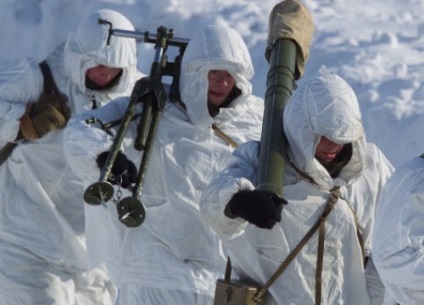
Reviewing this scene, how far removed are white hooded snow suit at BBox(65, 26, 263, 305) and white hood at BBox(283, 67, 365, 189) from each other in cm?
105

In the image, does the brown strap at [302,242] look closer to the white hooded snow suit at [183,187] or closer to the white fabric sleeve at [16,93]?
the white hooded snow suit at [183,187]

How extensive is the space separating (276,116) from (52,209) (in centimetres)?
223

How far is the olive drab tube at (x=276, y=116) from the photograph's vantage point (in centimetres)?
948

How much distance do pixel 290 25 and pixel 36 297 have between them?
2084 mm

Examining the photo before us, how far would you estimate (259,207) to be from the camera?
9.17 metres

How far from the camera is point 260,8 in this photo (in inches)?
662

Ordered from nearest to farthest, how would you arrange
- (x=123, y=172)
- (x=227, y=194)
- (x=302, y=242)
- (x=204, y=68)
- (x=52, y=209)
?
(x=227, y=194) → (x=302, y=242) → (x=123, y=172) → (x=204, y=68) → (x=52, y=209)

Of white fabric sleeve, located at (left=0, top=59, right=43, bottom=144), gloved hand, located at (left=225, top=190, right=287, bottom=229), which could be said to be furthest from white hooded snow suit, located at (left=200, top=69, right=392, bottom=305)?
white fabric sleeve, located at (left=0, top=59, right=43, bottom=144)

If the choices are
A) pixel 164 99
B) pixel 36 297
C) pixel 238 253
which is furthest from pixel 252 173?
pixel 36 297

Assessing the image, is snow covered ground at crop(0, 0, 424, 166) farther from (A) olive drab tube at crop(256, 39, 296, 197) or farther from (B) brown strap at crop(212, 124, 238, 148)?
(A) olive drab tube at crop(256, 39, 296, 197)

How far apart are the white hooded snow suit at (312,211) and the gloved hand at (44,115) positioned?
187cm

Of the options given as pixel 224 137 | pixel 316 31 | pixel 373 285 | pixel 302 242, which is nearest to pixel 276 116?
pixel 302 242

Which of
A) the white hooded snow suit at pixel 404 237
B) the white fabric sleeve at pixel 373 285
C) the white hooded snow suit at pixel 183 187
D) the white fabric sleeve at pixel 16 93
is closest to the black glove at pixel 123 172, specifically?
the white hooded snow suit at pixel 183 187

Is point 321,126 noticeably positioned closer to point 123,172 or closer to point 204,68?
point 123,172
